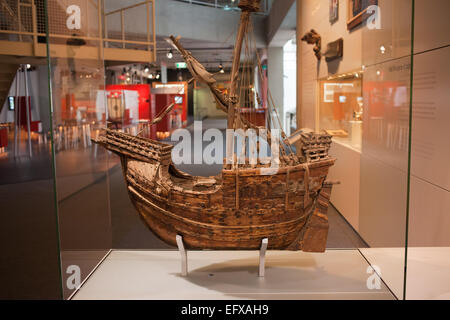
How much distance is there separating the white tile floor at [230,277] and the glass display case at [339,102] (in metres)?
1.63

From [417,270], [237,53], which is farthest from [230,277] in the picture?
[237,53]

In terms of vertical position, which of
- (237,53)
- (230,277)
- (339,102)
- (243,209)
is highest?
(237,53)

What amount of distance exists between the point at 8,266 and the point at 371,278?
10.6 ft

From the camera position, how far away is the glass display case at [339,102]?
449cm

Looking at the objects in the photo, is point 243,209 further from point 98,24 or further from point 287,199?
point 98,24

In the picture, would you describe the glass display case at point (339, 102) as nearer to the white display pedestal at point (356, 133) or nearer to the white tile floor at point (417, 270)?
the white display pedestal at point (356, 133)

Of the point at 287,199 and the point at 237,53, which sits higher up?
the point at 237,53

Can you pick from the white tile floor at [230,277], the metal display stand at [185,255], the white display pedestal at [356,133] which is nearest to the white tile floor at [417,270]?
the white tile floor at [230,277]

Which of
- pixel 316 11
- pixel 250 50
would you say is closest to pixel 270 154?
pixel 250 50

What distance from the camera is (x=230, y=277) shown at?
9.88 ft

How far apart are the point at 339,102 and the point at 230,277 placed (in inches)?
109

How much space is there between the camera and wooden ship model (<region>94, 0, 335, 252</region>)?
273cm
